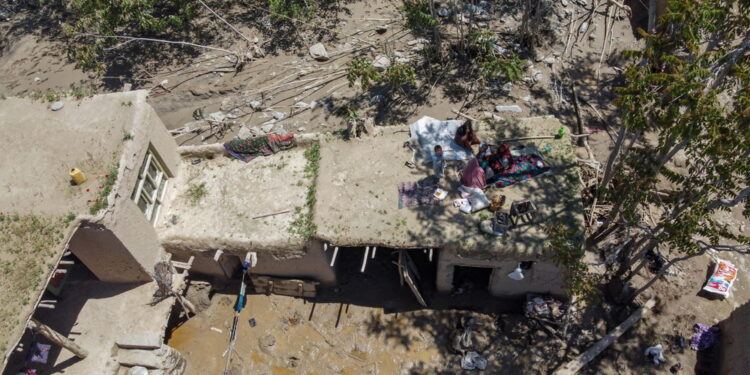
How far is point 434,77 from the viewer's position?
634 inches

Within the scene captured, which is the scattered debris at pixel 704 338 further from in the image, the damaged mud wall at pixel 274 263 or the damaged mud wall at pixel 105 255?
the damaged mud wall at pixel 105 255

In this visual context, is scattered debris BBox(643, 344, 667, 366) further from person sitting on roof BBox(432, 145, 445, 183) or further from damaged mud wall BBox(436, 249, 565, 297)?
person sitting on roof BBox(432, 145, 445, 183)

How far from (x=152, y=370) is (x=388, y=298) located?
18.1ft

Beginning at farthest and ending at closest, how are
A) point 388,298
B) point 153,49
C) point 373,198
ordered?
1. point 153,49
2. point 388,298
3. point 373,198

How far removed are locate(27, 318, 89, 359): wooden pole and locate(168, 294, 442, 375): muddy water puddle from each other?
81.9 inches

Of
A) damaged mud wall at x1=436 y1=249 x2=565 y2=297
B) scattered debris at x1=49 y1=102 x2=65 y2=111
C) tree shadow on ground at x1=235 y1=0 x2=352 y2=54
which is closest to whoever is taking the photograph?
damaged mud wall at x1=436 y1=249 x2=565 y2=297

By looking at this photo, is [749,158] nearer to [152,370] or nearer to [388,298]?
[388,298]

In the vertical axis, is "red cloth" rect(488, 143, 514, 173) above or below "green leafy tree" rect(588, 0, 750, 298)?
below

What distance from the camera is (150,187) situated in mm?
11430

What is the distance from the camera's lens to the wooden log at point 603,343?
1030 centimetres

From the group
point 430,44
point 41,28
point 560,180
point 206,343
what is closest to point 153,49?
point 41,28

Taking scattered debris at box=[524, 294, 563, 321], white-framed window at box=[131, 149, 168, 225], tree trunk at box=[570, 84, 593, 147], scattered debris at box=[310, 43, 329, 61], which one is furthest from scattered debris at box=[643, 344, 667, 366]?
scattered debris at box=[310, 43, 329, 61]

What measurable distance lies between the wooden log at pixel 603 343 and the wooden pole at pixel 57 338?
1001cm

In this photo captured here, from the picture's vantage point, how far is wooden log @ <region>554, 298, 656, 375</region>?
10305mm
